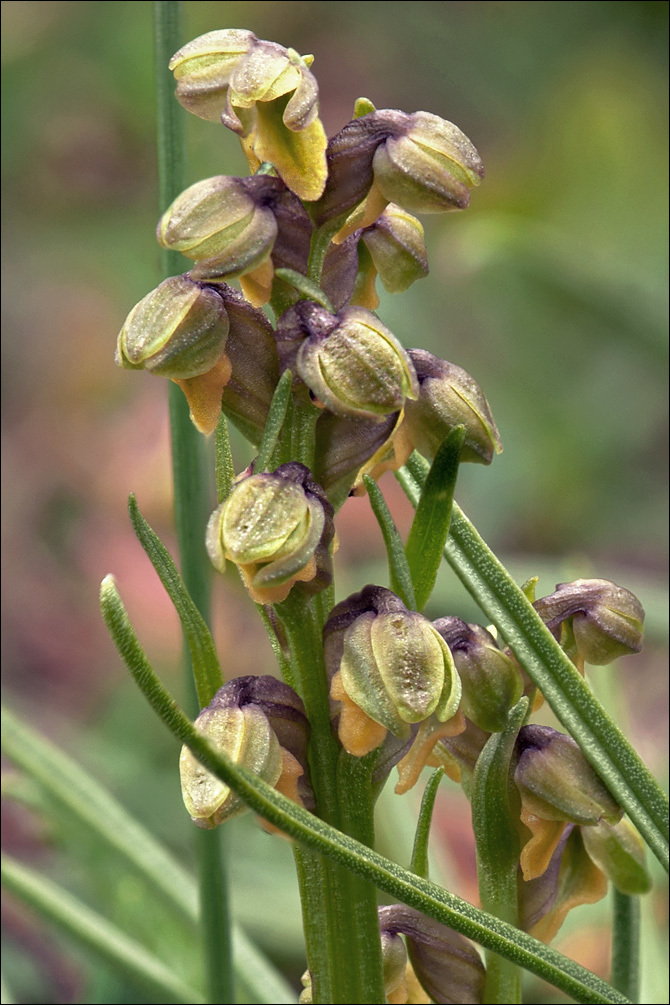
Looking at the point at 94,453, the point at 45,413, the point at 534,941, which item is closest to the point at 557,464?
the point at 94,453

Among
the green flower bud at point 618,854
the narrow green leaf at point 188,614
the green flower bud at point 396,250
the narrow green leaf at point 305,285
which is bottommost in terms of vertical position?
the green flower bud at point 618,854

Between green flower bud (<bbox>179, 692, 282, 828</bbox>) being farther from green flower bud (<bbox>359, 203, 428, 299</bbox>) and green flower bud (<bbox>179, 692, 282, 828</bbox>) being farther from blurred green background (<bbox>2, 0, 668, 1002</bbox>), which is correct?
blurred green background (<bbox>2, 0, 668, 1002</bbox>)

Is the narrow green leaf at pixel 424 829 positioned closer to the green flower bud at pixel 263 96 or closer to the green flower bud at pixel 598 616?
the green flower bud at pixel 598 616

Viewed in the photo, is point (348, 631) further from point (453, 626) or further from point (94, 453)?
point (94, 453)

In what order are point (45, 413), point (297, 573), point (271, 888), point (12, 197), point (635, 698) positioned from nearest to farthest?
point (297, 573) → point (271, 888) → point (635, 698) → point (45, 413) → point (12, 197)

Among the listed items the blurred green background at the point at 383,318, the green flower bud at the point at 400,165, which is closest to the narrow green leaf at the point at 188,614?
the green flower bud at the point at 400,165

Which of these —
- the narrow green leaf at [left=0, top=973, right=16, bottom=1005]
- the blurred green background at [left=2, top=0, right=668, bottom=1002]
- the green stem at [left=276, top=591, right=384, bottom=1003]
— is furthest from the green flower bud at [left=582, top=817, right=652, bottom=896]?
the blurred green background at [left=2, top=0, right=668, bottom=1002]
